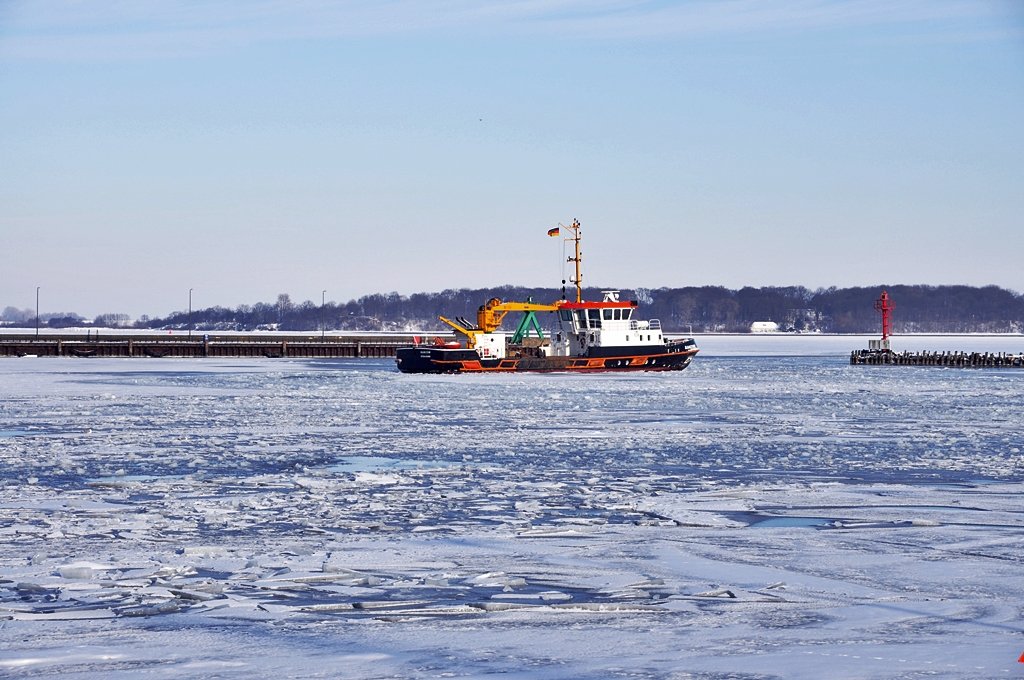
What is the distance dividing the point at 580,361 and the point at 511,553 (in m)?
59.5

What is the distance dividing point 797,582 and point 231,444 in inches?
593

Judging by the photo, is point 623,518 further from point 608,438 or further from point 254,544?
point 608,438

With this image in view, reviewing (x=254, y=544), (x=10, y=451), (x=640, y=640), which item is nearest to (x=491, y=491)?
(x=254, y=544)

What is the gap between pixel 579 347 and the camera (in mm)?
71938

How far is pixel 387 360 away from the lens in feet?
308

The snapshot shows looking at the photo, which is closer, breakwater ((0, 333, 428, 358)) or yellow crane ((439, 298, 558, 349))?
yellow crane ((439, 298, 558, 349))

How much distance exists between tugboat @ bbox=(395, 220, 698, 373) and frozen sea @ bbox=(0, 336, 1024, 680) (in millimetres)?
43373

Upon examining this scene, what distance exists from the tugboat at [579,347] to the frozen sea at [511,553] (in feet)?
142

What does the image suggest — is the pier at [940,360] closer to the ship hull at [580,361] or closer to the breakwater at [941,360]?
the breakwater at [941,360]

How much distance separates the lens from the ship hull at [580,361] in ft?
228

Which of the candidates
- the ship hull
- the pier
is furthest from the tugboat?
the pier

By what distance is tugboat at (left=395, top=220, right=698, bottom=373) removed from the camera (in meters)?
70.3

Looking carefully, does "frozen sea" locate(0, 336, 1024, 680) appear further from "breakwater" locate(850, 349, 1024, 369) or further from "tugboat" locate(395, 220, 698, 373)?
"breakwater" locate(850, 349, 1024, 369)

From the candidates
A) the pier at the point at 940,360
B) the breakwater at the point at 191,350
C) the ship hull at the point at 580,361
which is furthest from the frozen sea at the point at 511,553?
the breakwater at the point at 191,350
